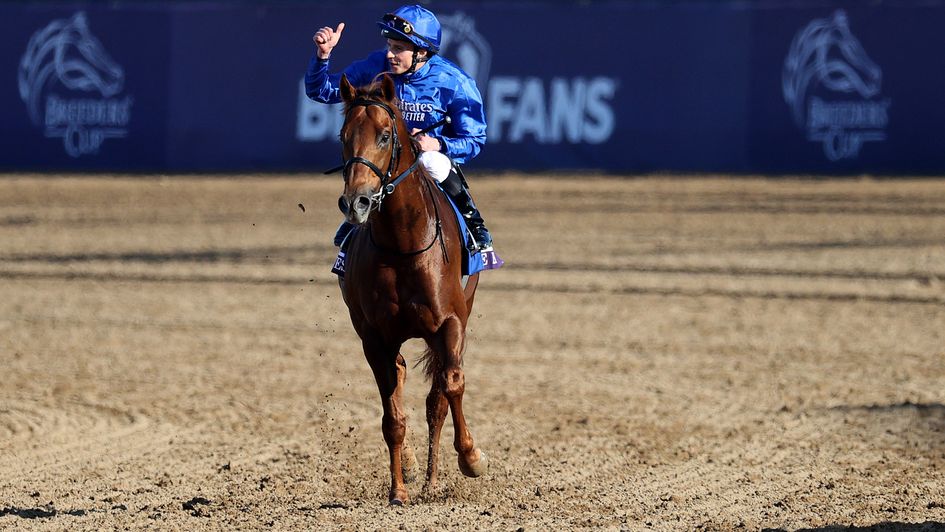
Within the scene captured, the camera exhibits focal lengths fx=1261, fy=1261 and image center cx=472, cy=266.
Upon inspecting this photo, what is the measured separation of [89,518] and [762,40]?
17.6 metres

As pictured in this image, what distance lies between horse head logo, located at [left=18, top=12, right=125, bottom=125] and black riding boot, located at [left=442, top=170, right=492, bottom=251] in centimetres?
1684

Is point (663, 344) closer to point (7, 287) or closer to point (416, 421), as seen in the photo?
point (416, 421)

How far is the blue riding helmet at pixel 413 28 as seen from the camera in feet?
20.8

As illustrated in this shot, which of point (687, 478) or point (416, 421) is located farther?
point (416, 421)

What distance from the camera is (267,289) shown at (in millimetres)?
13594

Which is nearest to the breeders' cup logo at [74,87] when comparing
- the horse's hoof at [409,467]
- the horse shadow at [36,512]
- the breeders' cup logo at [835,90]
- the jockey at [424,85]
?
the breeders' cup logo at [835,90]

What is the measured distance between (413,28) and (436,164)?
722 mm

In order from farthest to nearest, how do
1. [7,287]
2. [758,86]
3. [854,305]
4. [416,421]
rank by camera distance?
[758,86], [7,287], [854,305], [416,421]

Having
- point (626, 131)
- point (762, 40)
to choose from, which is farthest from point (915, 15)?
point (626, 131)

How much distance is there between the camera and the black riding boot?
6598 millimetres

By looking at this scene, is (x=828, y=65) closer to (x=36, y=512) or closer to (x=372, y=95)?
(x=372, y=95)

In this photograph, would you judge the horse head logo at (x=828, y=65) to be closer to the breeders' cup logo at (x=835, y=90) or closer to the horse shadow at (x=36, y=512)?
the breeders' cup logo at (x=835, y=90)

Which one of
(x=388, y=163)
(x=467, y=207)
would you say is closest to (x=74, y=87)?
(x=467, y=207)

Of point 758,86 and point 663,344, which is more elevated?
point 758,86
